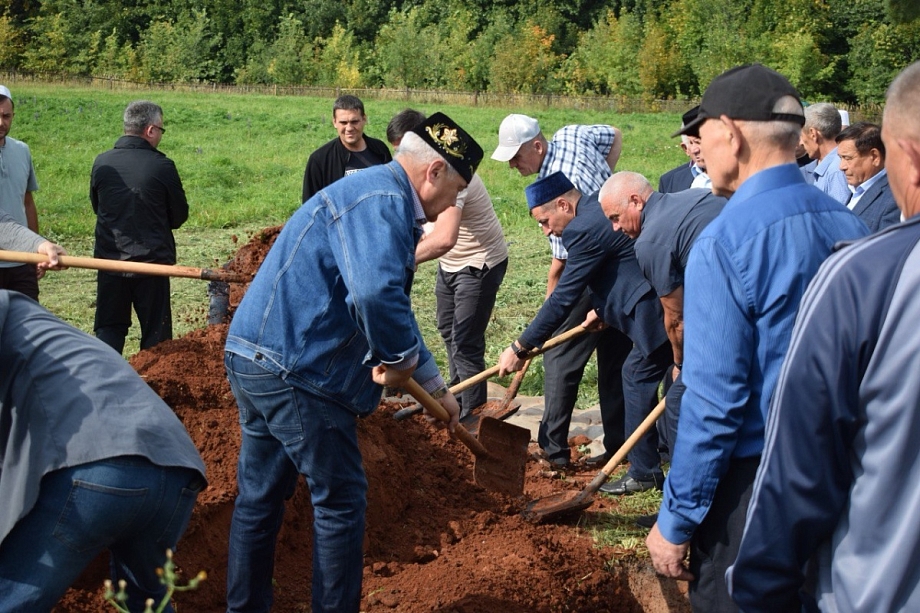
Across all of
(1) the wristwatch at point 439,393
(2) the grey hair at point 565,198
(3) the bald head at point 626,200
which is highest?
(3) the bald head at point 626,200

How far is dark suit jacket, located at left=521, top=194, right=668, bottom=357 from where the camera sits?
524 centimetres

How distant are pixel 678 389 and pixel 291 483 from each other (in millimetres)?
1696

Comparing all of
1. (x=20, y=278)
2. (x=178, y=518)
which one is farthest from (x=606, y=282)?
(x=20, y=278)

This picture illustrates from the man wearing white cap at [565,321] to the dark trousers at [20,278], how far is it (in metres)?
3.25

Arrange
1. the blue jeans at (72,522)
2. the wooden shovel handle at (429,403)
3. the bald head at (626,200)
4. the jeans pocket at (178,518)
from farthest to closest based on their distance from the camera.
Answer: the bald head at (626,200), the wooden shovel handle at (429,403), the jeans pocket at (178,518), the blue jeans at (72,522)

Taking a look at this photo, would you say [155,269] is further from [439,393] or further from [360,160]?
[439,393]

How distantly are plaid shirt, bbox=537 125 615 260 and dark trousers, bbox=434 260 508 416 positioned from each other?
0.50 metres

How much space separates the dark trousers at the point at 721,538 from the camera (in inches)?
103

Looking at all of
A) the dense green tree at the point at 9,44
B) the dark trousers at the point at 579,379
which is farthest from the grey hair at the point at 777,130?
the dense green tree at the point at 9,44

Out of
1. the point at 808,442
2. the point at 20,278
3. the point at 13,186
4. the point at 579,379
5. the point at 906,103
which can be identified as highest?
the point at 906,103

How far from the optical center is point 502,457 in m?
5.29

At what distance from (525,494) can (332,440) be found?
95.2 inches

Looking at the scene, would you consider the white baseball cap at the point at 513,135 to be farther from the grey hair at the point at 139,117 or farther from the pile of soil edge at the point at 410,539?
the grey hair at the point at 139,117

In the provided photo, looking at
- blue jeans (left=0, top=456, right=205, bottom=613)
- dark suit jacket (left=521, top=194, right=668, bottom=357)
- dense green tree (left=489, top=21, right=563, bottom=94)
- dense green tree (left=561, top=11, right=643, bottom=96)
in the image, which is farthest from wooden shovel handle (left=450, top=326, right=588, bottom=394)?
dense green tree (left=489, top=21, right=563, bottom=94)
